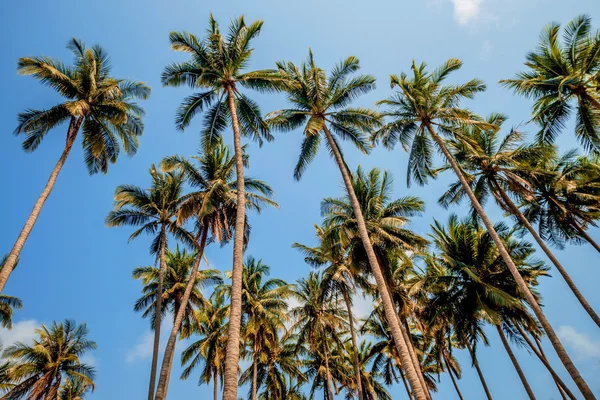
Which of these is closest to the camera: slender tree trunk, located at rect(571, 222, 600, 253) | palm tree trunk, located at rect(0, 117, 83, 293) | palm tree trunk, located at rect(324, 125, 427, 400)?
palm tree trunk, located at rect(324, 125, 427, 400)

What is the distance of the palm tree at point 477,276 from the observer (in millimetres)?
20078

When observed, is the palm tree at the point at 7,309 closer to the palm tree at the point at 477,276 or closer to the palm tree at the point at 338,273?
the palm tree at the point at 338,273

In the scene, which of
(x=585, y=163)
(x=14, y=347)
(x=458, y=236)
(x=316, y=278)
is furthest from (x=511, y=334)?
(x=14, y=347)

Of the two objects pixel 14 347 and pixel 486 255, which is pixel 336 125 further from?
pixel 14 347

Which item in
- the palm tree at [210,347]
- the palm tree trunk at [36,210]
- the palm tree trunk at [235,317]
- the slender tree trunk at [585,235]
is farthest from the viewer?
the palm tree at [210,347]

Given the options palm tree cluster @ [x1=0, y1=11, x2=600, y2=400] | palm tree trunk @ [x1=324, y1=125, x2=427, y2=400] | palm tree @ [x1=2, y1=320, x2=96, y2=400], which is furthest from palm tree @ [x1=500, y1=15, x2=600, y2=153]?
palm tree @ [x1=2, y1=320, x2=96, y2=400]

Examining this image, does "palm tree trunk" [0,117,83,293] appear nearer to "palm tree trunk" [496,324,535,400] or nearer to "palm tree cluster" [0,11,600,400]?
"palm tree cluster" [0,11,600,400]

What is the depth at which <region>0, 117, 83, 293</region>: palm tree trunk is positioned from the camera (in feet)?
37.3

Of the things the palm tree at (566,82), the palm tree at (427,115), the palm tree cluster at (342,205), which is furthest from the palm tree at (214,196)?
the palm tree at (566,82)

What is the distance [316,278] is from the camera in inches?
1164

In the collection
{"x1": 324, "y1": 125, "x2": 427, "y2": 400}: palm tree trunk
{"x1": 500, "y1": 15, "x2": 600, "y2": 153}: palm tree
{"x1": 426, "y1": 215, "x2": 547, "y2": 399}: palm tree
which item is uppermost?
{"x1": 500, "y1": 15, "x2": 600, "y2": 153}: palm tree

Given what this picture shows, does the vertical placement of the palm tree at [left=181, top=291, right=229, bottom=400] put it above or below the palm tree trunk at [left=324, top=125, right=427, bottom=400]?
above

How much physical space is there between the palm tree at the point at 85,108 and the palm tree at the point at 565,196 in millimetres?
22299

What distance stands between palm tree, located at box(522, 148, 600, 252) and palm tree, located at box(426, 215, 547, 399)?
298 cm
